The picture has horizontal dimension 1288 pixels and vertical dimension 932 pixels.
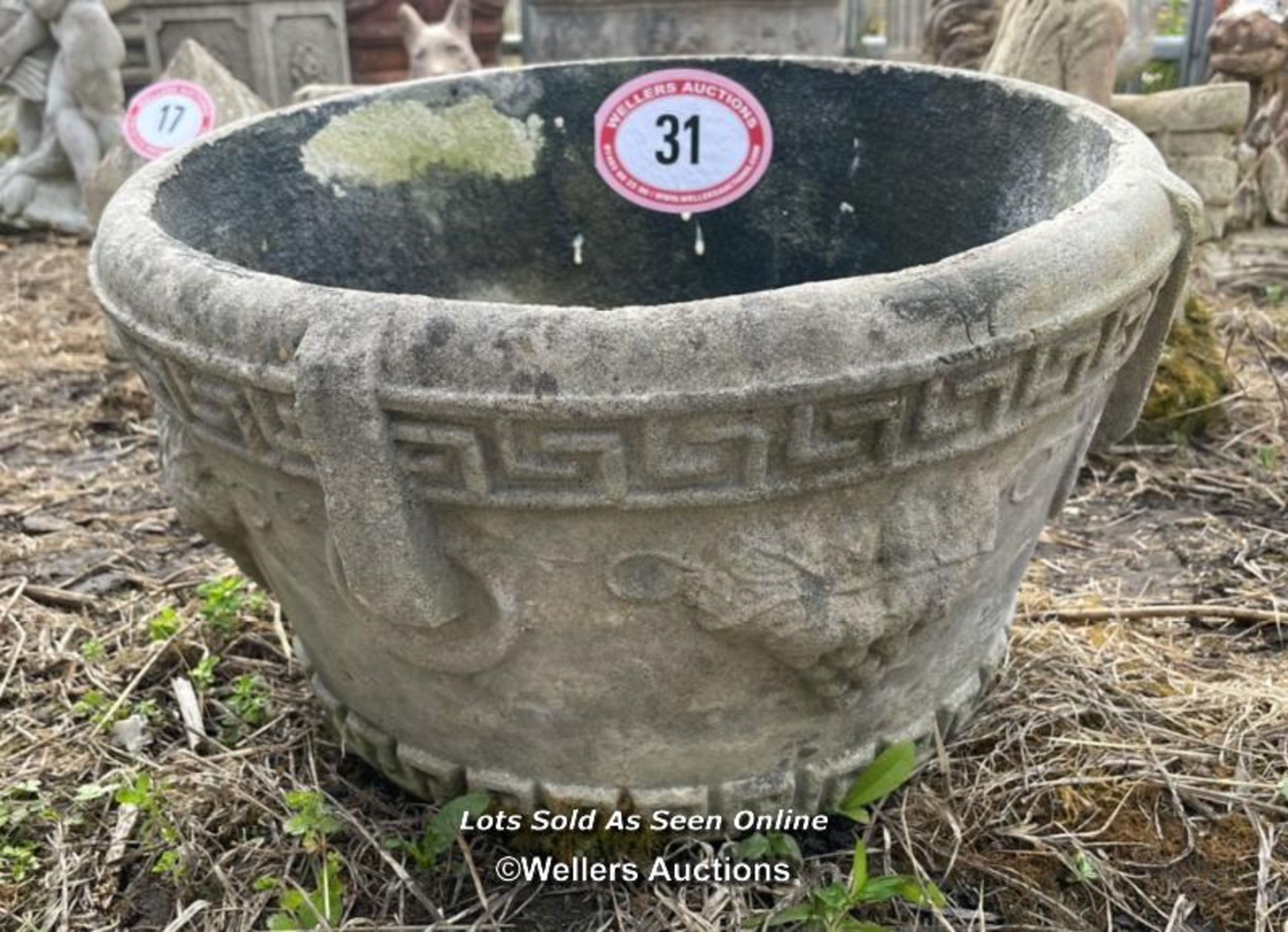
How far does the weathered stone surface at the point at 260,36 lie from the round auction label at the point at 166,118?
120 inches

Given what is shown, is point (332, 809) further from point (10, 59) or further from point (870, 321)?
point (10, 59)

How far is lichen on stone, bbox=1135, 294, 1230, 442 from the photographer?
2867mm

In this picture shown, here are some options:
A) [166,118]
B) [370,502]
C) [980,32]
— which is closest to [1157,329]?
[370,502]

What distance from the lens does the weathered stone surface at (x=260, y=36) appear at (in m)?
5.76

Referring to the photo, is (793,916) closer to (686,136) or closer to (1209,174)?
(686,136)

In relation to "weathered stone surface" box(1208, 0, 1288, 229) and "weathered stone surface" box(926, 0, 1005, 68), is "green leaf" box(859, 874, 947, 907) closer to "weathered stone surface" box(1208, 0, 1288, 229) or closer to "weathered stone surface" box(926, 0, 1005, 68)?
"weathered stone surface" box(1208, 0, 1288, 229)

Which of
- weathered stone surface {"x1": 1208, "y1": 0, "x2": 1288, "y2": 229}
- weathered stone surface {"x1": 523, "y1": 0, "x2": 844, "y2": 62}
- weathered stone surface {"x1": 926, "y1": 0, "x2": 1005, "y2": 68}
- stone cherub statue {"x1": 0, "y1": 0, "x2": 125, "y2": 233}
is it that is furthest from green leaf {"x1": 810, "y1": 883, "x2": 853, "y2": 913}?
weathered stone surface {"x1": 523, "y1": 0, "x2": 844, "y2": 62}

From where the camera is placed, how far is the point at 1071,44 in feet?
10.9

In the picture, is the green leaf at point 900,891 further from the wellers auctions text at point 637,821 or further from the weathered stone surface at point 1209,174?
the weathered stone surface at point 1209,174

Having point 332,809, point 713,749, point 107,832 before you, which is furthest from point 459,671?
point 107,832

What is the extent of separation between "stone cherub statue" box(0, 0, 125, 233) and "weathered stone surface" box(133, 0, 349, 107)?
0.69 m

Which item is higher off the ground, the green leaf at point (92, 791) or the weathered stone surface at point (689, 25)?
the weathered stone surface at point (689, 25)

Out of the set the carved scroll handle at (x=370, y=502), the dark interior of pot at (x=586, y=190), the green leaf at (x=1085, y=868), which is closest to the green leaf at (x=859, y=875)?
the green leaf at (x=1085, y=868)

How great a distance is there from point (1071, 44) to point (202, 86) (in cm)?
251
